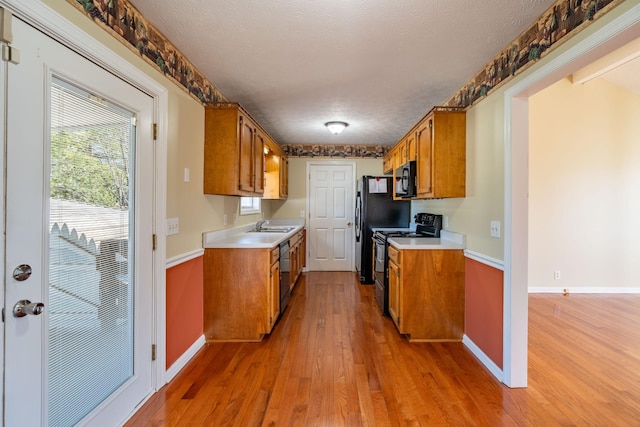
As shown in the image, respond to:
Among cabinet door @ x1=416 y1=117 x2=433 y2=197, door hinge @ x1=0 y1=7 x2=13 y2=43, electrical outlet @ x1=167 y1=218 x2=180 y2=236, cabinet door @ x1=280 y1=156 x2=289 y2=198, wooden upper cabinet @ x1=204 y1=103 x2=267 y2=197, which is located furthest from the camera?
cabinet door @ x1=280 y1=156 x2=289 y2=198

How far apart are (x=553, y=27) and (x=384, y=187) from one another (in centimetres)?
311

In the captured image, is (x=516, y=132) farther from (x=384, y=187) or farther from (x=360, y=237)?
(x=360, y=237)

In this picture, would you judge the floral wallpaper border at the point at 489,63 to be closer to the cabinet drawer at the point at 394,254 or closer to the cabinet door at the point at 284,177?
the cabinet drawer at the point at 394,254

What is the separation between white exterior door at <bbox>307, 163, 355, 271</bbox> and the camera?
5.48 m

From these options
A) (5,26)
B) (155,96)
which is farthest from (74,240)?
(155,96)

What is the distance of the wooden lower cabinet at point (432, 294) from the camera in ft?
8.89

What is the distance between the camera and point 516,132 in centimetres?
201

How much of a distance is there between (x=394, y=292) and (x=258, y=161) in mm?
2111

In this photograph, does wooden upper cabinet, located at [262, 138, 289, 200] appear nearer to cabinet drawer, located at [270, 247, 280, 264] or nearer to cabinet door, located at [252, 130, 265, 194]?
cabinet door, located at [252, 130, 265, 194]

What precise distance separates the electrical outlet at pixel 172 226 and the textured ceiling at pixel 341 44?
1.25m

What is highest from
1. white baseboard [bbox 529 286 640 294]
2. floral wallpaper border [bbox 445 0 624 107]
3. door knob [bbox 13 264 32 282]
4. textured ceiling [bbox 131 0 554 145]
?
textured ceiling [bbox 131 0 554 145]

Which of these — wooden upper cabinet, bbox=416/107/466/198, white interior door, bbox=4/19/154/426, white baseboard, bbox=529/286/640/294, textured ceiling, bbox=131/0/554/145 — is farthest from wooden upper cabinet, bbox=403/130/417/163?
white baseboard, bbox=529/286/640/294

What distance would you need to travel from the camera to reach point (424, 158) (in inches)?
116

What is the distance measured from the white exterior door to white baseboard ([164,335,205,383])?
308cm
